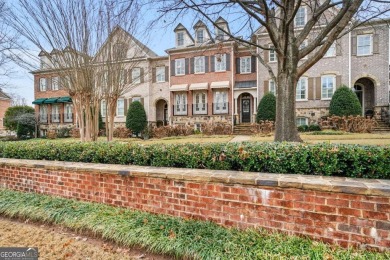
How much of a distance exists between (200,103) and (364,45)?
521 inches

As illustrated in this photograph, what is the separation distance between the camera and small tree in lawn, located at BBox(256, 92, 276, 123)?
17.3 m

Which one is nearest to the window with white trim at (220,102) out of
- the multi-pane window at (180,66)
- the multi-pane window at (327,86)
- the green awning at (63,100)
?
the multi-pane window at (180,66)

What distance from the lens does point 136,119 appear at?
68.8 ft

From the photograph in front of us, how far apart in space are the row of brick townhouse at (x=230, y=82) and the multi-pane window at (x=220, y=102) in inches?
3.5

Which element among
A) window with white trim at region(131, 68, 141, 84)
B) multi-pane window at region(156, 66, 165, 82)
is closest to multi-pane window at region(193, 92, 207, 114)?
multi-pane window at region(156, 66, 165, 82)

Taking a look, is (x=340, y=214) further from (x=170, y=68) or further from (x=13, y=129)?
(x=13, y=129)

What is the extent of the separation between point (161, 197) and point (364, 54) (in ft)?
64.4

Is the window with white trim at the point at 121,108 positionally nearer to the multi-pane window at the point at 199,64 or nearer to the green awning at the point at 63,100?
the green awning at the point at 63,100

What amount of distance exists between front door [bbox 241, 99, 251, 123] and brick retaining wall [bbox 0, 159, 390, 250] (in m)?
18.5

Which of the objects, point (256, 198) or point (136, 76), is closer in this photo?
point (256, 198)

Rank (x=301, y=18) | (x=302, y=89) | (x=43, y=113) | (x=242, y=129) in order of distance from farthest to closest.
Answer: (x=43, y=113) → (x=242, y=129) → (x=302, y=89) → (x=301, y=18)

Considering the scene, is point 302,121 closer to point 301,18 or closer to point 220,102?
point 220,102

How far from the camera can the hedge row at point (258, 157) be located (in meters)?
2.87

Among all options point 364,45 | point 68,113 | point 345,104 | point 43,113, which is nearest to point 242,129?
point 345,104
